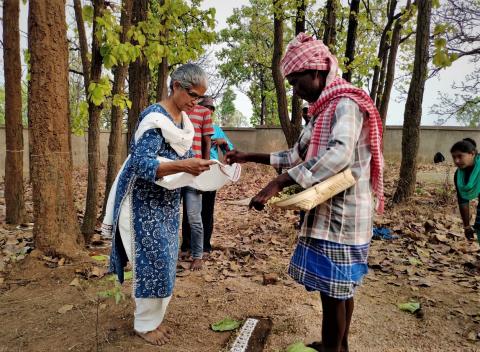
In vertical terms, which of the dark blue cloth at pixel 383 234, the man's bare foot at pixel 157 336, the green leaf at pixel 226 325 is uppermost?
the dark blue cloth at pixel 383 234

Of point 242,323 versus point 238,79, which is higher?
point 238,79

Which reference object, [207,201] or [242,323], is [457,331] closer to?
[242,323]

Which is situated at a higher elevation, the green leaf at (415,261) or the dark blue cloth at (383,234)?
the dark blue cloth at (383,234)

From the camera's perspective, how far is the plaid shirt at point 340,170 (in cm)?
181

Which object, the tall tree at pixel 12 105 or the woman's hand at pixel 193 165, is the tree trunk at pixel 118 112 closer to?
the tall tree at pixel 12 105

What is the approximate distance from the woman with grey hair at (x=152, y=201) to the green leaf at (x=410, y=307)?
2146 mm

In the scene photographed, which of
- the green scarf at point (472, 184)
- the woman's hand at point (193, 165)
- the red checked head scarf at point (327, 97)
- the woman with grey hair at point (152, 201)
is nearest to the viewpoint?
the red checked head scarf at point (327, 97)

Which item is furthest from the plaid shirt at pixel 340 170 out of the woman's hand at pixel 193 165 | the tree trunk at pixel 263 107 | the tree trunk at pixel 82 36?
the tree trunk at pixel 263 107

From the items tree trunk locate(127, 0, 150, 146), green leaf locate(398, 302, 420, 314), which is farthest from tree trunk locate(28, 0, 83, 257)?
green leaf locate(398, 302, 420, 314)

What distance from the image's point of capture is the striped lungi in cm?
197

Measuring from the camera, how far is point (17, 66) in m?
5.82

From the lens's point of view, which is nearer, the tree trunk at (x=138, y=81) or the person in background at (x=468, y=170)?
the person in background at (x=468, y=170)

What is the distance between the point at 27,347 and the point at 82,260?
4.23 feet

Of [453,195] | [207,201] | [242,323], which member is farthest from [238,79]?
[242,323]
